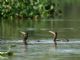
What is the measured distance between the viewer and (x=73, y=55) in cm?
1797

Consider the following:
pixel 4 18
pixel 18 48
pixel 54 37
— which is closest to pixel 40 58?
pixel 18 48

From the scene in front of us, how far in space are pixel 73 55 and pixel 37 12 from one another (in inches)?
1045

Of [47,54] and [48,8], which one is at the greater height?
[47,54]

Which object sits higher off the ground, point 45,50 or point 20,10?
point 45,50

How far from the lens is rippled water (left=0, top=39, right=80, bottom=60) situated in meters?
17.6

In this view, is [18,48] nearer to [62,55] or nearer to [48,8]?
[62,55]

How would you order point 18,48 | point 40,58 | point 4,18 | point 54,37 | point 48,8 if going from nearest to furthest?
point 40,58 < point 18,48 < point 54,37 < point 4,18 < point 48,8

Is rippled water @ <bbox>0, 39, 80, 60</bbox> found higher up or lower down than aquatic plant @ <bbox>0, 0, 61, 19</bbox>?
higher up

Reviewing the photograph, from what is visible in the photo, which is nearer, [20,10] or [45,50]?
[45,50]

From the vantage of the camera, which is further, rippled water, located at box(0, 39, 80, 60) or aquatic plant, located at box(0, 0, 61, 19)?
aquatic plant, located at box(0, 0, 61, 19)

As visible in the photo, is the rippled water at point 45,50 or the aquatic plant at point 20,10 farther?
the aquatic plant at point 20,10

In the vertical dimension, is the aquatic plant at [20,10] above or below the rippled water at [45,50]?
below

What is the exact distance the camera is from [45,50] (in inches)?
765

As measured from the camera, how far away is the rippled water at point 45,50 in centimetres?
1758
